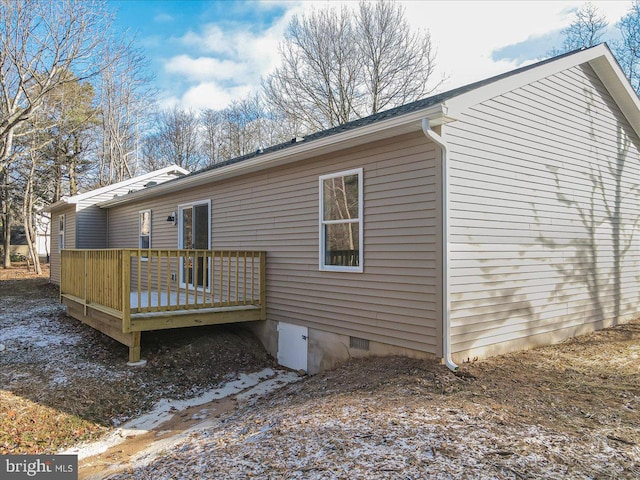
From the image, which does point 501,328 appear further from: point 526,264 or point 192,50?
point 192,50

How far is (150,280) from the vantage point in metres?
6.49

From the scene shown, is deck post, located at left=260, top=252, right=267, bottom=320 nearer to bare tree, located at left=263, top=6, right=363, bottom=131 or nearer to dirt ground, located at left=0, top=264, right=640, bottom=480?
dirt ground, located at left=0, top=264, right=640, bottom=480

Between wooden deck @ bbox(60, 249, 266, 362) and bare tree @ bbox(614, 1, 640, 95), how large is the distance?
15515 mm

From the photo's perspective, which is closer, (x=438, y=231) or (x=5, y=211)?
(x=438, y=231)

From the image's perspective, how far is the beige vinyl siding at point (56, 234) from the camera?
14.2m

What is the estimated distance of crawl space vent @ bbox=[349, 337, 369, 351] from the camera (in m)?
5.86

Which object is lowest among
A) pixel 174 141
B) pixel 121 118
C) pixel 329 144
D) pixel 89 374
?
pixel 89 374

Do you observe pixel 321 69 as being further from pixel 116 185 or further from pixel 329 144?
pixel 329 144

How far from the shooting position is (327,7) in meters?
19.4

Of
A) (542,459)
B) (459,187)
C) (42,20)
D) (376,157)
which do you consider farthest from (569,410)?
(42,20)

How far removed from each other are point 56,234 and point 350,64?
13612mm

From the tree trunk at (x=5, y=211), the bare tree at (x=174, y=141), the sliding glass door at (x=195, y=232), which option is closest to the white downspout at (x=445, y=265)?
the sliding glass door at (x=195, y=232)

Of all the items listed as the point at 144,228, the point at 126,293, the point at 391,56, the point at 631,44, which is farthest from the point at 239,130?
the point at 126,293

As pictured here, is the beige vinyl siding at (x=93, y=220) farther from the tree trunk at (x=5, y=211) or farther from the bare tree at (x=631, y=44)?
the bare tree at (x=631, y=44)
